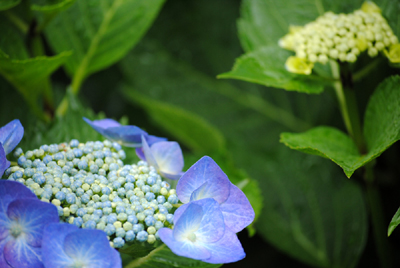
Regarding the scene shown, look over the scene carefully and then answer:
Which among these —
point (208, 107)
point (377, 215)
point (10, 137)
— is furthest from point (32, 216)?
point (208, 107)

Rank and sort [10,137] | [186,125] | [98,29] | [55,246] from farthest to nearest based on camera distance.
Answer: [186,125] < [98,29] < [10,137] < [55,246]

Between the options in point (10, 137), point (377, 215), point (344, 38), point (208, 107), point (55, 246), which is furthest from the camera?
point (208, 107)

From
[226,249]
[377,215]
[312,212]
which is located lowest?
[312,212]

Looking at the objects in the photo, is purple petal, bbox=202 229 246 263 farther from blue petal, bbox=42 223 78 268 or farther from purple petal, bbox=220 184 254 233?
blue petal, bbox=42 223 78 268

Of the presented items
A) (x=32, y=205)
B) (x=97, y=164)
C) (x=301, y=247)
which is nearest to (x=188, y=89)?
(x=301, y=247)

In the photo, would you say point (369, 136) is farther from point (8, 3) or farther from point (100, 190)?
point (8, 3)

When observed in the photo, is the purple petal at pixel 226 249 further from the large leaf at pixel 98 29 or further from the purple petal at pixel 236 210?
the large leaf at pixel 98 29

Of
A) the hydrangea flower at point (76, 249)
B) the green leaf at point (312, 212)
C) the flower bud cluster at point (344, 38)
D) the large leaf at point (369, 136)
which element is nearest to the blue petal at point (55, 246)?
the hydrangea flower at point (76, 249)
